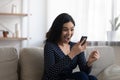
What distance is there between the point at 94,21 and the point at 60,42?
1.07 m

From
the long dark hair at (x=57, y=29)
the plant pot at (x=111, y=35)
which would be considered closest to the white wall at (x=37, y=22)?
the plant pot at (x=111, y=35)

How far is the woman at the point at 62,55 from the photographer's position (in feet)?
5.12

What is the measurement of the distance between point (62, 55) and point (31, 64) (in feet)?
0.95

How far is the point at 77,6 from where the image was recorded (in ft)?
8.97

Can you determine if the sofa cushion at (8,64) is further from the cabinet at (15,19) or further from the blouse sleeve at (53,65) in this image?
the cabinet at (15,19)

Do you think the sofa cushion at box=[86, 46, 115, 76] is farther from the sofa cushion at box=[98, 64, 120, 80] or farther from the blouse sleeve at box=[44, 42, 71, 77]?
the blouse sleeve at box=[44, 42, 71, 77]

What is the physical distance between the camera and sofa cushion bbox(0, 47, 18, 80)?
1734 mm

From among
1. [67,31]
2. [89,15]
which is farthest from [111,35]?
[67,31]

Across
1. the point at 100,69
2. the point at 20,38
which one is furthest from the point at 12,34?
the point at 100,69

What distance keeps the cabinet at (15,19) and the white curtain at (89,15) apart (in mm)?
357

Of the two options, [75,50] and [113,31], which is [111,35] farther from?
[75,50]

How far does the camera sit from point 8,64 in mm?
1771

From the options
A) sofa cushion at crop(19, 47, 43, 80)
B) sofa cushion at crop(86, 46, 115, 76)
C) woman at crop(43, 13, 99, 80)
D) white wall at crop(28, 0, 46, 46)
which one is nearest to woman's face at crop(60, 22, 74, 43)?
woman at crop(43, 13, 99, 80)

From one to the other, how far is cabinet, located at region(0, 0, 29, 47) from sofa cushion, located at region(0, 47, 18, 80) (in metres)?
0.81
